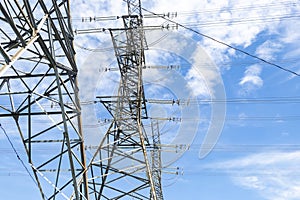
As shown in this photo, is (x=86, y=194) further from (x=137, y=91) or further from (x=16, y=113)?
(x=137, y=91)

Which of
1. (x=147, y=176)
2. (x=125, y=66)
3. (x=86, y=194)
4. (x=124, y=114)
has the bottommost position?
(x=86, y=194)

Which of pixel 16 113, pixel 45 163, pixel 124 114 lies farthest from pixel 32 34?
pixel 124 114

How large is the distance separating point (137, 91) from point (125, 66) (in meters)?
1.85

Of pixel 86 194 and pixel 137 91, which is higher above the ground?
pixel 137 91

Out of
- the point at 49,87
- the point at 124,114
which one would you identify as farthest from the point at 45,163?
the point at 124,114

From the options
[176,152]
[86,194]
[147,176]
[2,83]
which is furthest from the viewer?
[176,152]

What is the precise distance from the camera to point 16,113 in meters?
10.1

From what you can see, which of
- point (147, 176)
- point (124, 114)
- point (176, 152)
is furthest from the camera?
point (176, 152)

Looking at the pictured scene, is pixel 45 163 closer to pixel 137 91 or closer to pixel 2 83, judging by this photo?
pixel 2 83

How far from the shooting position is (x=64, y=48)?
10102 mm

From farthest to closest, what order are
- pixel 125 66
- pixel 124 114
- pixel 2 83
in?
pixel 125 66
pixel 124 114
pixel 2 83

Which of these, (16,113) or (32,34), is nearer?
(32,34)

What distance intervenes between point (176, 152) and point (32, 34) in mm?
14531

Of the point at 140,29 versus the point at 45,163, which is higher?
the point at 140,29
